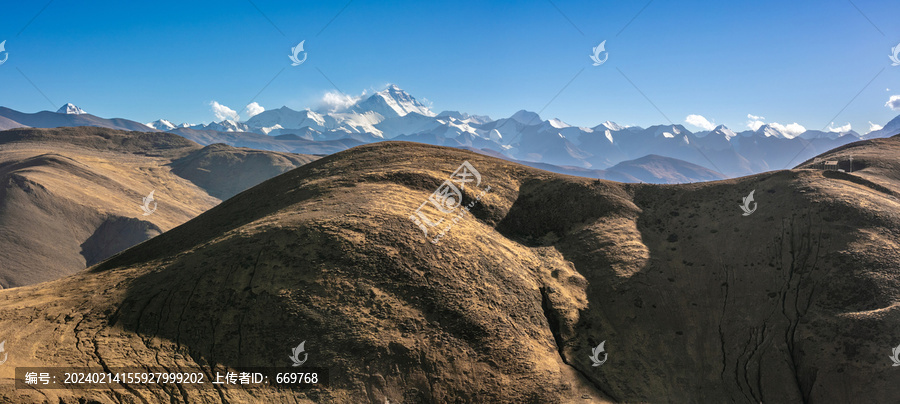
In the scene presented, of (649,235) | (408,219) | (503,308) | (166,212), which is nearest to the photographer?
(503,308)

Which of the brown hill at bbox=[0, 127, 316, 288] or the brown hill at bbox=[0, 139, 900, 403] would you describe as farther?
the brown hill at bbox=[0, 127, 316, 288]

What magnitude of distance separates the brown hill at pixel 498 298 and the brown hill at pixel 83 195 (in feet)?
199

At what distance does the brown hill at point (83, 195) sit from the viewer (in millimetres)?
68375

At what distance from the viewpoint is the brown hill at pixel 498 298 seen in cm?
1634

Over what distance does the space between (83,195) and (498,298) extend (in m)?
97.9

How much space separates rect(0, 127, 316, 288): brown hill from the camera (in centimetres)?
6838

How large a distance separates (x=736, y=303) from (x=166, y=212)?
4412 inches

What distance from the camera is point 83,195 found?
86.2m

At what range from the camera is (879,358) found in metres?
18.8

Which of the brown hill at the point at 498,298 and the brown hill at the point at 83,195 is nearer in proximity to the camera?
the brown hill at the point at 498,298

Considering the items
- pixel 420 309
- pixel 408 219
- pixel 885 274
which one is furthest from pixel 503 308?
pixel 885 274

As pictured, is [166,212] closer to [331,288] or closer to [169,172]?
[169,172]

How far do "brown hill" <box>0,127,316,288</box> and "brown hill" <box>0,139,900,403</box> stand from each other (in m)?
60.8

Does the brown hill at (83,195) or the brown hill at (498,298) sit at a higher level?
the brown hill at (83,195)
